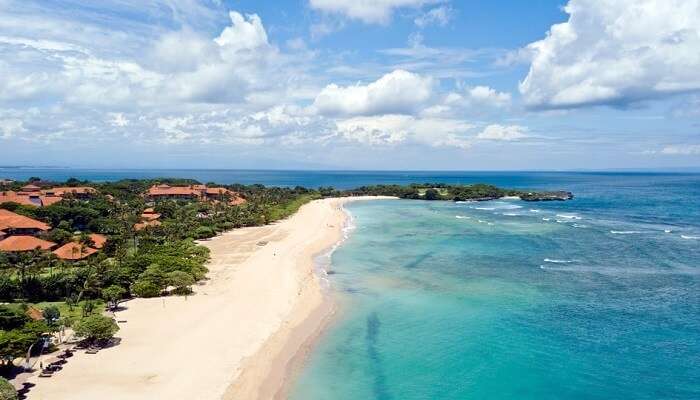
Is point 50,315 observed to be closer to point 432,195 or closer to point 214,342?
point 214,342

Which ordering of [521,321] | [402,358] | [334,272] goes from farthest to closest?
1. [334,272]
2. [521,321]
3. [402,358]

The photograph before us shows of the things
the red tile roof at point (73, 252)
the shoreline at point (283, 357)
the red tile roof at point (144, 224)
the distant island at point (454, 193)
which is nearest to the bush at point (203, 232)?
the red tile roof at point (144, 224)

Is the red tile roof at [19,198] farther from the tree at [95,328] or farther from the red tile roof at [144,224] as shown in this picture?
the tree at [95,328]

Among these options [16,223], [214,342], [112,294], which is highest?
[16,223]

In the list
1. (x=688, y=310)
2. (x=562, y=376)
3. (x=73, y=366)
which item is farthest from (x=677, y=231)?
(x=73, y=366)

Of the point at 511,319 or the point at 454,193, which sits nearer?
the point at 511,319

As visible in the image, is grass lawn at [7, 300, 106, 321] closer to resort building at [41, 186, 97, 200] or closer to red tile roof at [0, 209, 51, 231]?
red tile roof at [0, 209, 51, 231]

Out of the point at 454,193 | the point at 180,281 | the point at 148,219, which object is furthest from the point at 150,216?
the point at 454,193

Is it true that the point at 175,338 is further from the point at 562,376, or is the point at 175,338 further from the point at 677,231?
the point at 677,231
